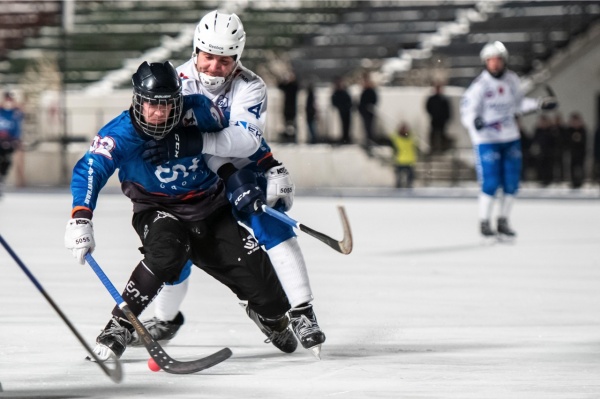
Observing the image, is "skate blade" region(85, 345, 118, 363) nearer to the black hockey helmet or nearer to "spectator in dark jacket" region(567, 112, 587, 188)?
the black hockey helmet

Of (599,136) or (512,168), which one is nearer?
(512,168)

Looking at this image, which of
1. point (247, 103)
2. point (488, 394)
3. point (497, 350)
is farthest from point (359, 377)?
point (247, 103)

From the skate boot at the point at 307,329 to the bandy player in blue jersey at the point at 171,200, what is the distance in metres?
0.07

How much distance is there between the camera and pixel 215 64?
170 inches

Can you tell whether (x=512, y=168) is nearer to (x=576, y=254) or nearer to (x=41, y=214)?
(x=576, y=254)

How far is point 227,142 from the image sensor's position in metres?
4.16

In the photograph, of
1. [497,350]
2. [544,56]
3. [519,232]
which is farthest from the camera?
[544,56]

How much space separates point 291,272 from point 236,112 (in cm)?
59

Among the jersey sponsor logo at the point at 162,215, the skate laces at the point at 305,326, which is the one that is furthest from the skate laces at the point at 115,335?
the skate laces at the point at 305,326

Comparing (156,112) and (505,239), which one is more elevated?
(156,112)

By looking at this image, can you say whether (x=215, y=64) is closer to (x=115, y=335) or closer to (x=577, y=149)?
(x=115, y=335)

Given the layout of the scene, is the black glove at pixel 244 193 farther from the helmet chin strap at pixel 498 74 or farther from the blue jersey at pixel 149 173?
the helmet chin strap at pixel 498 74

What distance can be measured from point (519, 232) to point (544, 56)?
10339mm

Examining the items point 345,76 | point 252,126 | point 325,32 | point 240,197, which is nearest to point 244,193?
point 240,197
